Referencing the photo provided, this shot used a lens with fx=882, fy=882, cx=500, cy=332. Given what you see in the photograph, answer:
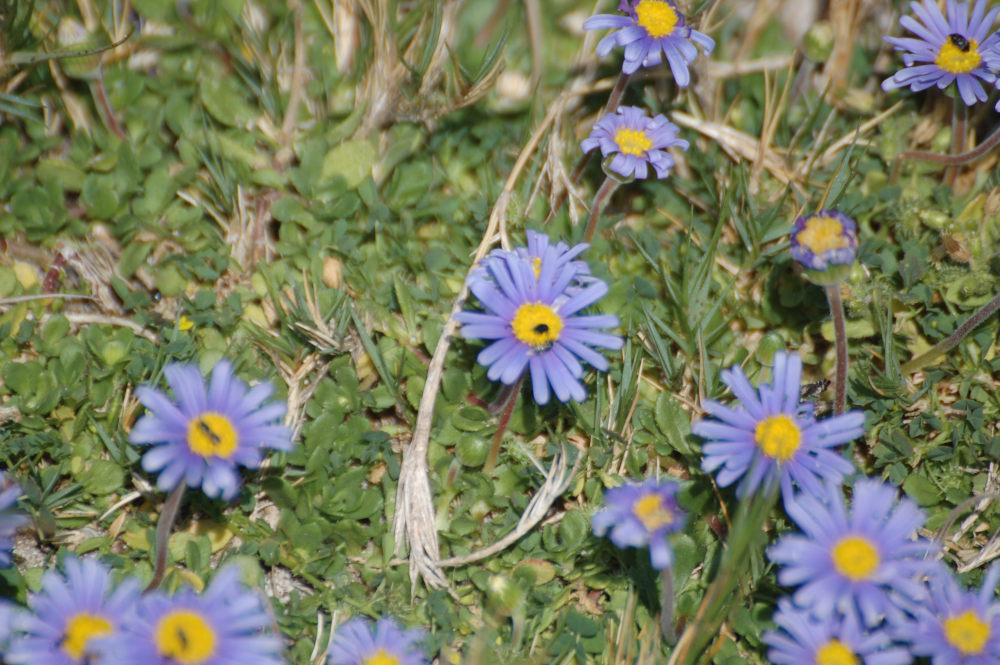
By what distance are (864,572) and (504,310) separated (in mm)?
1277

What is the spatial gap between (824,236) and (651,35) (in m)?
1.18

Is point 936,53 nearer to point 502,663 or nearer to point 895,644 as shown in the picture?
point 895,644

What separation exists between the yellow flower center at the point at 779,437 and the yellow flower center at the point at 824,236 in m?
0.52

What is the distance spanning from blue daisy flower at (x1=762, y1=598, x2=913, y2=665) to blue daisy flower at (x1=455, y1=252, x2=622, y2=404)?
0.88m

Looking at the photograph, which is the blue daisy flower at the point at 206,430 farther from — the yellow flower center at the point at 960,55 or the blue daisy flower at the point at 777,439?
the yellow flower center at the point at 960,55

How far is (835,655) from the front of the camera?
249cm

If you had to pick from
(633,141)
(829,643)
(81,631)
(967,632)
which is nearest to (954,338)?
(967,632)

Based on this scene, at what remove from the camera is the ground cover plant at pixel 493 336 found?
2.56 metres

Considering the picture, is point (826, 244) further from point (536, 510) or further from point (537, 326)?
point (536, 510)

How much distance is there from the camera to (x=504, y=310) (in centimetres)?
278

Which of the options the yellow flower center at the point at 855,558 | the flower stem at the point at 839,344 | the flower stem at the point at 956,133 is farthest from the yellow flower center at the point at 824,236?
the flower stem at the point at 956,133

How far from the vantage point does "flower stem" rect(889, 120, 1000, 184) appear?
3424 millimetres

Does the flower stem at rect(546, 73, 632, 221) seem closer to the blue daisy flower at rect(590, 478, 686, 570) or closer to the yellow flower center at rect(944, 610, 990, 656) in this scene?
the blue daisy flower at rect(590, 478, 686, 570)

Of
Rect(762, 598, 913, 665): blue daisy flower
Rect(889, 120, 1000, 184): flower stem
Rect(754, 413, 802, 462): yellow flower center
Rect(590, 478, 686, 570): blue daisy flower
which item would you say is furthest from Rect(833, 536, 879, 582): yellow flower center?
Rect(889, 120, 1000, 184): flower stem
